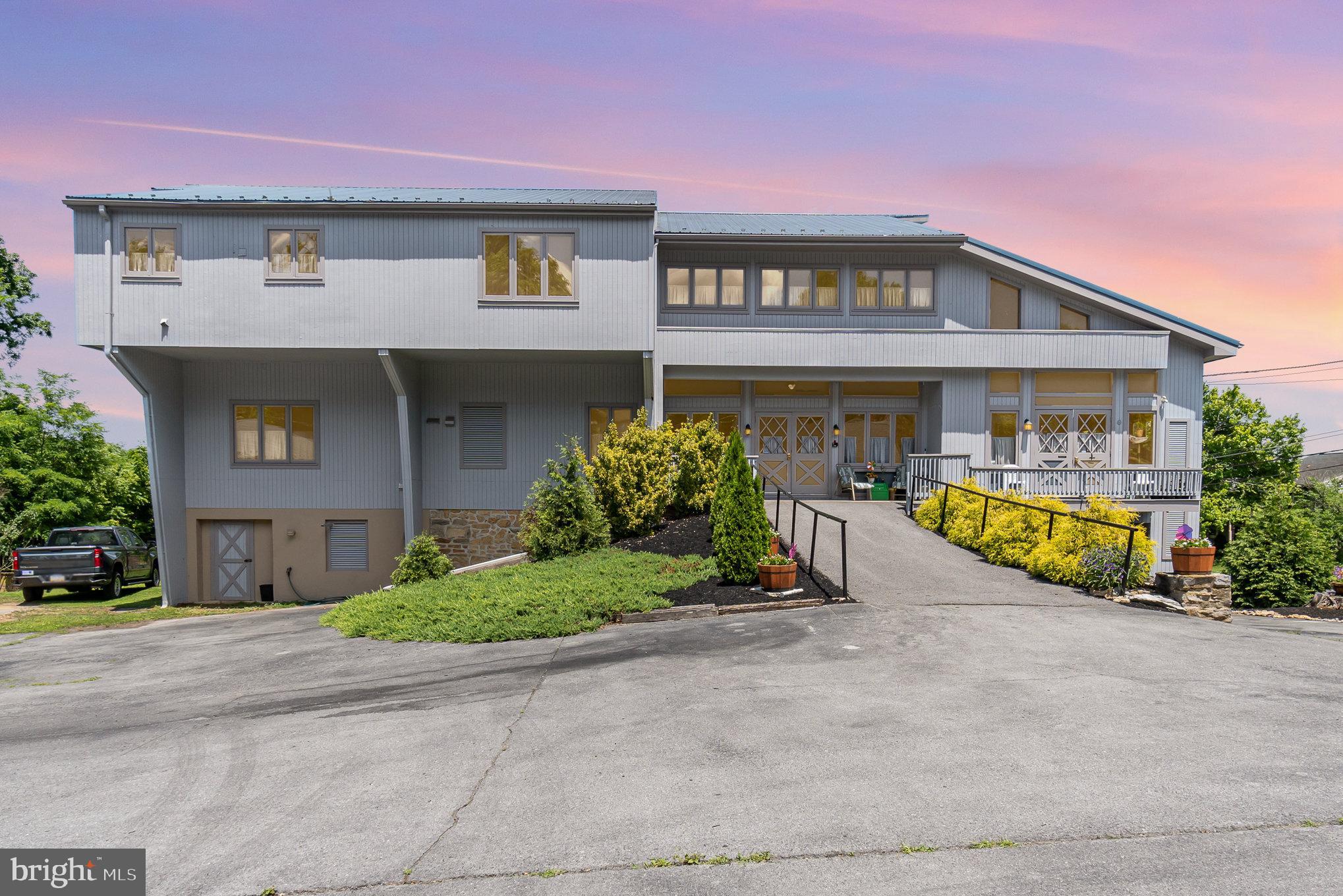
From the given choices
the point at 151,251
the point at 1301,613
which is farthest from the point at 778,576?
the point at 151,251

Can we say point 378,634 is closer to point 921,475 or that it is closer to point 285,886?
point 285,886

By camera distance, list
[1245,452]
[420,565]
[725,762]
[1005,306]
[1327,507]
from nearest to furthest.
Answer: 1. [725,762]
2. [420,565]
3. [1005,306]
4. [1327,507]
5. [1245,452]

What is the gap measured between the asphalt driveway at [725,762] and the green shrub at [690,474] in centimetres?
721

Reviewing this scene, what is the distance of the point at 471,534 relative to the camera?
20.2 meters

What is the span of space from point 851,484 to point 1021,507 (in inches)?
267

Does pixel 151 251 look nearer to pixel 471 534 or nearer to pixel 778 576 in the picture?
pixel 471 534

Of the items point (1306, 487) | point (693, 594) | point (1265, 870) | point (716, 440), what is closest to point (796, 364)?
point (716, 440)

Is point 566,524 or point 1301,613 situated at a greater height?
point 566,524

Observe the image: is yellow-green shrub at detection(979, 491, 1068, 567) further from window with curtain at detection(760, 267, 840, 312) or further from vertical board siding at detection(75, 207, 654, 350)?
window with curtain at detection(760, 267, 840, 312)

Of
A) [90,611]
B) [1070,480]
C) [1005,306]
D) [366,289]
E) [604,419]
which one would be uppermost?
[1005,306]

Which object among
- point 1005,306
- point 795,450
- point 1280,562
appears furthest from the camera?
point 795,450

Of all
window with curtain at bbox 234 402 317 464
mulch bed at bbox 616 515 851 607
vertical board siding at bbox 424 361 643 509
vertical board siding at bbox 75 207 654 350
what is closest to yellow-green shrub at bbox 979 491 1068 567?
mulch bed at bbox 616 515 851 607

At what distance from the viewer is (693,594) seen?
11750 mm

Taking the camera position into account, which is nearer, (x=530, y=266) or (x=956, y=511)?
(x=956, y=511)
